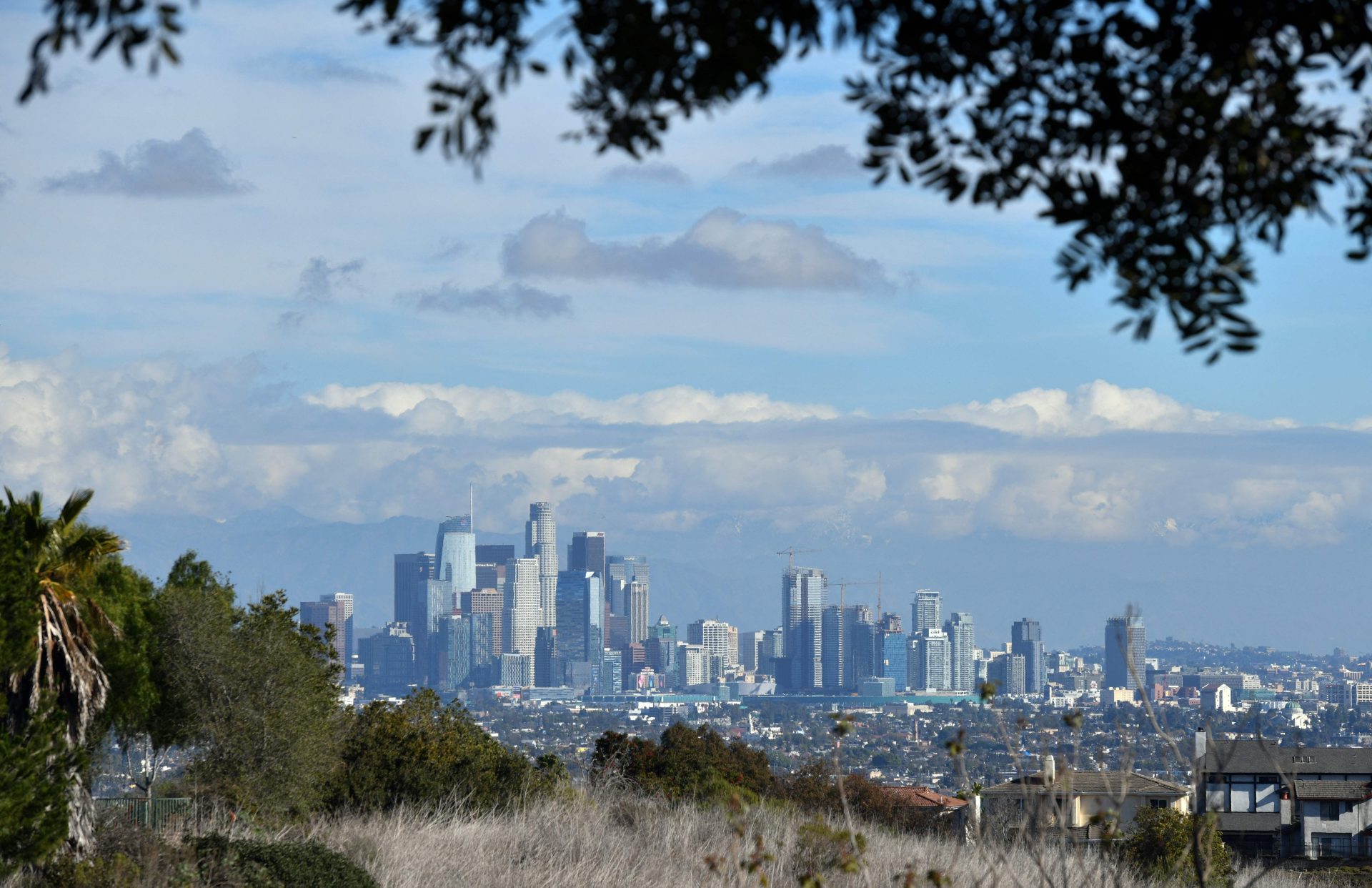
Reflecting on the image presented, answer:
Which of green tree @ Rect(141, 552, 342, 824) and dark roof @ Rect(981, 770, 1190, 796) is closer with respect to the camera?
dark roof @ Rect(981, 770, 1190, 796)

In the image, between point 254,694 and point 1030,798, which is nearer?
point 1030,798

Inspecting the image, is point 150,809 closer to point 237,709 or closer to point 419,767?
point 237,709

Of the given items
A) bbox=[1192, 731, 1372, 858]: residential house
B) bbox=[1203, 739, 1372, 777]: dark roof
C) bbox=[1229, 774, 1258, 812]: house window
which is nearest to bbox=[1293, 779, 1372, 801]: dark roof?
bbox=[1192, 731, 1372, 858]: residential house

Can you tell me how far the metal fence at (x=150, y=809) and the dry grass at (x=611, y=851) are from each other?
218 cm

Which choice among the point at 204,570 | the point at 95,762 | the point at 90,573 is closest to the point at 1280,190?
the point at 90,573

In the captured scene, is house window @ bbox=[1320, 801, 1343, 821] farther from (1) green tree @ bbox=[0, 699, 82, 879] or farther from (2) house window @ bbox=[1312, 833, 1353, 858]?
(1) green tree @ bbox=[0, 699, 82, 879]

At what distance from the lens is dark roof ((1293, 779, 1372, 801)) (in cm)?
5328

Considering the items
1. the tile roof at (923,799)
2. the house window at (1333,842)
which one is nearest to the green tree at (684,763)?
the tile roof at (923,799)

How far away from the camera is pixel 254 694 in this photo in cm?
2994

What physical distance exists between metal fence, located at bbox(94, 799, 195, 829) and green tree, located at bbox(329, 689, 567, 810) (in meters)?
6.12

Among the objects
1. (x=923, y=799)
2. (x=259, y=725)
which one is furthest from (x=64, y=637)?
(x=923, y=799)

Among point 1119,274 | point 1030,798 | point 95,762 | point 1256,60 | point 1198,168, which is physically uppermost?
point 1256,60

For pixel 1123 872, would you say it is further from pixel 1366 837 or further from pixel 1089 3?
pixel 1366 837

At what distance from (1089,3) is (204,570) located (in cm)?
3479
